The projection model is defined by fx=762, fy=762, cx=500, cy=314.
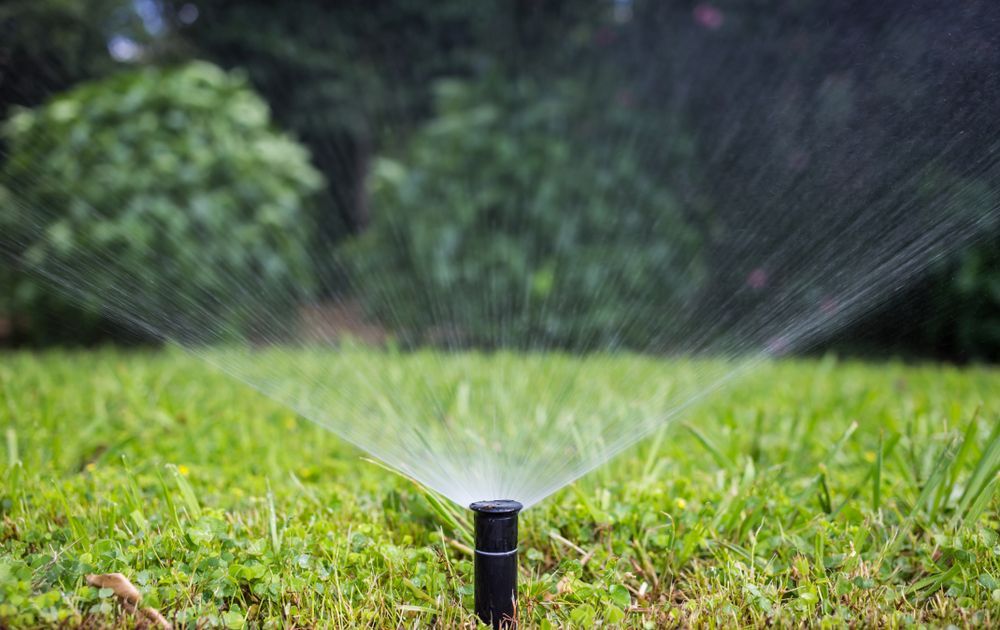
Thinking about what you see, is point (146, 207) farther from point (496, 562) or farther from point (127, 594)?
point (496, 562)

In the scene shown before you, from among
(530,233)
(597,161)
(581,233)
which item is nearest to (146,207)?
(530,233)

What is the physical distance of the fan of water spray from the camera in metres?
2.46

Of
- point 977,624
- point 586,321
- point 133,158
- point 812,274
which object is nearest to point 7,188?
point 133,158

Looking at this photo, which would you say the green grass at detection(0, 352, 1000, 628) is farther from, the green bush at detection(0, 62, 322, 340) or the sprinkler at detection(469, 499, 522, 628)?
the green bush at detection(0, 62, 322, 340)

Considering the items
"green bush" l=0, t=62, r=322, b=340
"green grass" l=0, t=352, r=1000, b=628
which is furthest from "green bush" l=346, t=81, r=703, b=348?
"green grass" l=0, t=352, r=1000, b=628

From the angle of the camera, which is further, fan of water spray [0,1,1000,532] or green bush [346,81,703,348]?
green bush [346,81,703,348]

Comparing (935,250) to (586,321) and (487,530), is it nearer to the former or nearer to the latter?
(487,530)

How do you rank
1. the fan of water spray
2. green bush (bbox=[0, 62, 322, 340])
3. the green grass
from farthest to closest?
1. green bush (bbox=[0, 62, 322, 340])
2. the fan of water spray
3. the green grass

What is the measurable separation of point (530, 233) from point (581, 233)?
14.0 inches

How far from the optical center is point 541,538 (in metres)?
1.70

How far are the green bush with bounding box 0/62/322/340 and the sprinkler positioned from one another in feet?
10.6

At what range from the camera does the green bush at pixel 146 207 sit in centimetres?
455

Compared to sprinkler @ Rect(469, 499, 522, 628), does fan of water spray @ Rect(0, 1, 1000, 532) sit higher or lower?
higher

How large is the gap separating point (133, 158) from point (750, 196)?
12.8 ft
